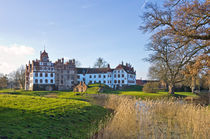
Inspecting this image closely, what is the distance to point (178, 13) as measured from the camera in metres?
12.2

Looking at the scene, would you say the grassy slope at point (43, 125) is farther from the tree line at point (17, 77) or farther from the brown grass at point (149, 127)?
the tree line at point (17, 77)

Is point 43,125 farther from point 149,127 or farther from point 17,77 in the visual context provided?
point 17,77

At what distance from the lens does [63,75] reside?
73375 millimetres

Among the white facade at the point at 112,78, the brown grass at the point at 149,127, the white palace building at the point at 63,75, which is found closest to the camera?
the brown grass at the point at 149,127

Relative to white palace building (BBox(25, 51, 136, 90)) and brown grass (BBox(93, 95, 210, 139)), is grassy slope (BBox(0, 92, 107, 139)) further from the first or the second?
white palace building (BBox(25, 51, 136, 90))

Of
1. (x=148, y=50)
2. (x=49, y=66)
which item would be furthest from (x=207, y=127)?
(x=49, y=66)

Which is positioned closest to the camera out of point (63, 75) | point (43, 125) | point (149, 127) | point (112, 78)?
point (149, 127)

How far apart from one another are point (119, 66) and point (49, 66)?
30.1 m

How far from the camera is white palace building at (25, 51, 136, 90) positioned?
6694 centimetres

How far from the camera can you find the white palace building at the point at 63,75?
220 feet

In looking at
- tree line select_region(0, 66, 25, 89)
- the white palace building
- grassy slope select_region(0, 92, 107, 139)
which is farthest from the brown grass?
tree line select_region(0, 66, 25, 89)

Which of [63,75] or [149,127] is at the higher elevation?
[63,75]

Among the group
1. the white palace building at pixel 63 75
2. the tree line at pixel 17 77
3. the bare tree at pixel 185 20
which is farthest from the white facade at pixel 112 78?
the bare tree at pixel 185 20

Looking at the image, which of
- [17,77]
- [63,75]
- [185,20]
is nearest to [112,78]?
[63,75]
